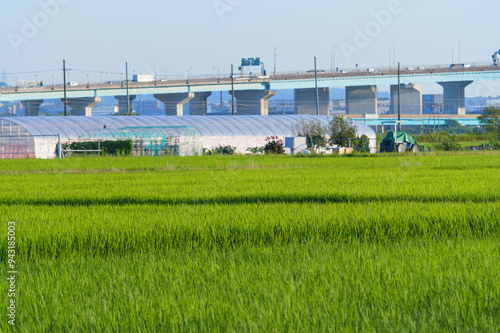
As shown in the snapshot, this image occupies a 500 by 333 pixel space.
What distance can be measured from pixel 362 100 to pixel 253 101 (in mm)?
25199

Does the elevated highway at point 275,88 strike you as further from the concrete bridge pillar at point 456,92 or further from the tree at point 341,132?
the tree at point 341,132

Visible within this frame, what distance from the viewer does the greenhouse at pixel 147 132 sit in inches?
1596

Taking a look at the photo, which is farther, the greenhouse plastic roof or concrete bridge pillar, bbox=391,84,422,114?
concrete bridge pillar, bbox=391,84,422,114

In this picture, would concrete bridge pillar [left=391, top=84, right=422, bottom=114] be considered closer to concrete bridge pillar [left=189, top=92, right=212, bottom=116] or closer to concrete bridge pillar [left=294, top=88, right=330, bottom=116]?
concrete bridge pillar [left=294, top=88, right=330, bottom=116]

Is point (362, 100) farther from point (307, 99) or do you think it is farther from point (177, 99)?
point (177, 99)

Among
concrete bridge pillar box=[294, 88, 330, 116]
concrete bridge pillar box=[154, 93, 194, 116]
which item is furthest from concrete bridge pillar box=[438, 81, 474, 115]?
concrete bridge pillar box=[154, 93, 194, 116]

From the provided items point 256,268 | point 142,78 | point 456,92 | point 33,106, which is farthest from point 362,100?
point 256,268

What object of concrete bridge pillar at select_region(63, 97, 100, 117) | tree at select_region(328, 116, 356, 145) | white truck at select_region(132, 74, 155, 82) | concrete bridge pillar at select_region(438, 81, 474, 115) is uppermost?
white truck at select_region(132, 74, 155, 82)

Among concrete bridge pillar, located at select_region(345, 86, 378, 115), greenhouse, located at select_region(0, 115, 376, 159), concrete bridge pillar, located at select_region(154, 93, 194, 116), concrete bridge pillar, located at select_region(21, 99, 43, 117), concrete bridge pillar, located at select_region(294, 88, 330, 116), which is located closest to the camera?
greenhouse, located at select_region(0, 115, 376, 159)

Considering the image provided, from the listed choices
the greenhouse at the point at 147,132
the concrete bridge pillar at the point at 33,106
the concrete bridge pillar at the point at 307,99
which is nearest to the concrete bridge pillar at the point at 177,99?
the concrete bridge pillar at the point at 33,106

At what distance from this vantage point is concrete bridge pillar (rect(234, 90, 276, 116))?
109 meters

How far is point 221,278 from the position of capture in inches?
192

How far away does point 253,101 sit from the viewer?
10962 cm

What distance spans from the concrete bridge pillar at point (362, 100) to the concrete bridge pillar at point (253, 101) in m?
21.4
